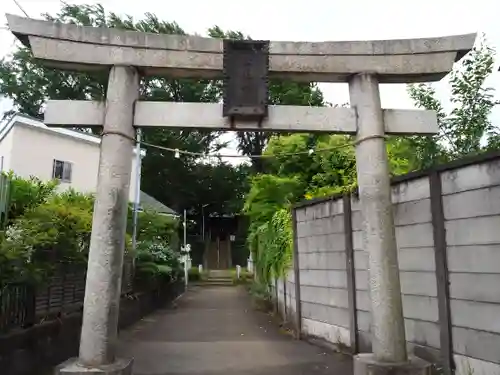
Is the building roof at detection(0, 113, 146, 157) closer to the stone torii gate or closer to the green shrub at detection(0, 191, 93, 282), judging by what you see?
the green shrub at detection(0, 191, 93, 282)

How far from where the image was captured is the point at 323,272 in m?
9.09

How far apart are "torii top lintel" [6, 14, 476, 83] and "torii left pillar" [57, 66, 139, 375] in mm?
306

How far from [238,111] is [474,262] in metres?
3.20

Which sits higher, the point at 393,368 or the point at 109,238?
the point at 109,238

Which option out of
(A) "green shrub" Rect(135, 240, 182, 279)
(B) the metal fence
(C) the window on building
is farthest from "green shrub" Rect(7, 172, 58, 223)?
(C) the window on building

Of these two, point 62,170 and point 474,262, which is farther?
point 62,170

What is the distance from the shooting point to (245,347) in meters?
9.27

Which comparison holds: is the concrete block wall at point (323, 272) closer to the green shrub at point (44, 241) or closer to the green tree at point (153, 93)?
the green shrub at point (44, 241)

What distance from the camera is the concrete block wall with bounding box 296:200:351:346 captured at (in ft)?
27.3

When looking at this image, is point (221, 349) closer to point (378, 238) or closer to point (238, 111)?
point (378, 238)

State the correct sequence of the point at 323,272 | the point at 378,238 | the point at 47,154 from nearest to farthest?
the point at 378,238 < the point at 323,272 < the point at 47,154

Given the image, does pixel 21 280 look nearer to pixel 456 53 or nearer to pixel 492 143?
pixel 456 53

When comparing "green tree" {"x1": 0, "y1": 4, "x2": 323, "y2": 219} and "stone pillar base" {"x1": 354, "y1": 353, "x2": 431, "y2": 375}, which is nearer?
"stone pillar base" {"x1": 354, "y1": 353, "x2": 431, "y2": 375}

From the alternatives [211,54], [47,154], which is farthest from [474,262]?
[47,154]
